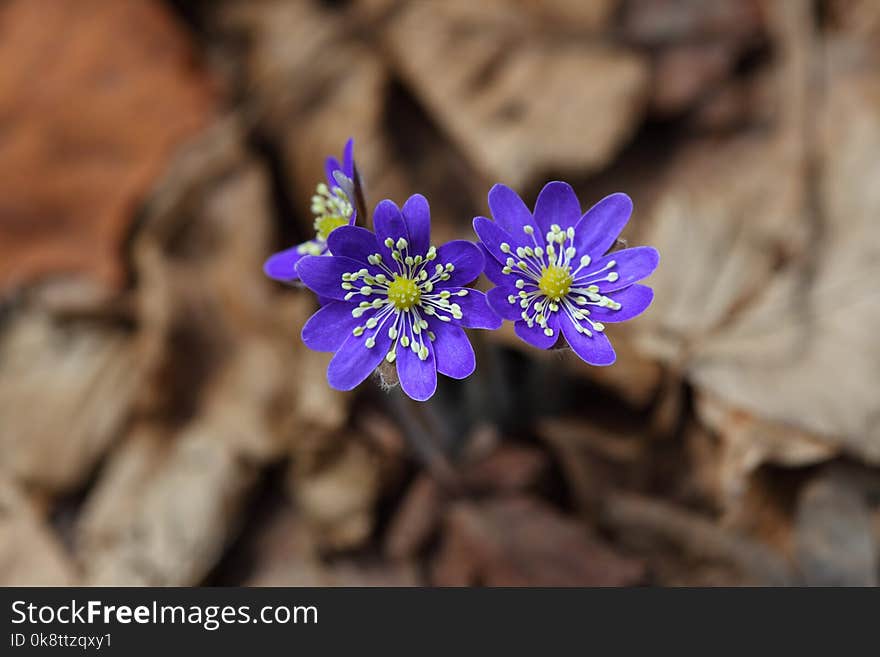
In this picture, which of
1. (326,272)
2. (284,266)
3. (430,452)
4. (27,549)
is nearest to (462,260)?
(326,272)

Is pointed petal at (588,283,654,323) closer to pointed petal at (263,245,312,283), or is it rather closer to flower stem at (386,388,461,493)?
pointed petal at (263,245,312,283)

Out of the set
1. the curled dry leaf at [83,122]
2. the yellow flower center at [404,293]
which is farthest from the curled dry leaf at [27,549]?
the yellow flower center at [404,293]

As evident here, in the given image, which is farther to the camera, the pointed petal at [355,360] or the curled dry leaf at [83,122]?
the curled dry leaf at [83,122]

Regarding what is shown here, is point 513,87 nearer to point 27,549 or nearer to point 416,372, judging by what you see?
point 416,372

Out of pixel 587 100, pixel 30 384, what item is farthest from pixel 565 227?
pixel 30 384

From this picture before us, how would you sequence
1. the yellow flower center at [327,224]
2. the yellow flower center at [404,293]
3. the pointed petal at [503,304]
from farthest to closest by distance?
the yellow flower center at [327,224] → the yellow flower center at [404,293] → the pointed petal at [503,304]

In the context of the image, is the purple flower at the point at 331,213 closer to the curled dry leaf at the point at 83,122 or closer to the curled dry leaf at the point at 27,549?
the curled dry leaf at the point at 27,549
